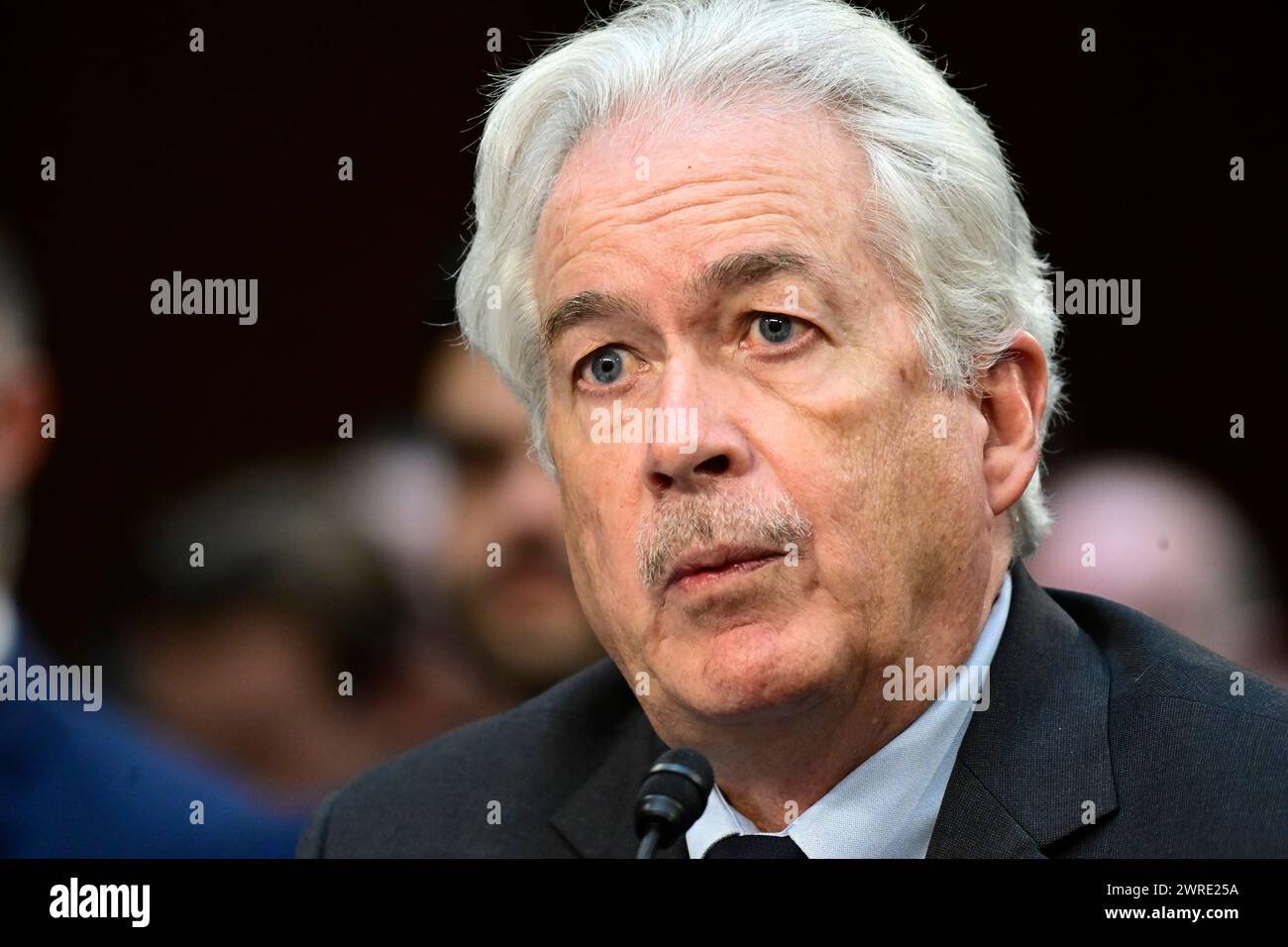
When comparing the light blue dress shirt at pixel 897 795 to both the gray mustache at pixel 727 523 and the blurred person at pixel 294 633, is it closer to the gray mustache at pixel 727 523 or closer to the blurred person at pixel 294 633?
the gray mustache at pixel 727 523

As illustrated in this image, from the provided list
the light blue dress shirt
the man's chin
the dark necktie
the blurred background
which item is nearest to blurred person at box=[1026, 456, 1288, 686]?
the blurred background

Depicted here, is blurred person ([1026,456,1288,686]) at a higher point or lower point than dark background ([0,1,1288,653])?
lower

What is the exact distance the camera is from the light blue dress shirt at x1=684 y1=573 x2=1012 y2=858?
2.44 metres

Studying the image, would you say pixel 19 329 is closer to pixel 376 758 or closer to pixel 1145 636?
pixel 376 758

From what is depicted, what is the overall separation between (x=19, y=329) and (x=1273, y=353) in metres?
3.36

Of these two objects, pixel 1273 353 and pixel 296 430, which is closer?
pixel 1273 353

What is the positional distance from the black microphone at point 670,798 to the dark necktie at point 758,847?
418 mm

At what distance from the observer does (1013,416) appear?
257cm

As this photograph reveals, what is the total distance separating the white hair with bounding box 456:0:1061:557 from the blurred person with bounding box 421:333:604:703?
42.6 inches

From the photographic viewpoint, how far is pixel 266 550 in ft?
13.7

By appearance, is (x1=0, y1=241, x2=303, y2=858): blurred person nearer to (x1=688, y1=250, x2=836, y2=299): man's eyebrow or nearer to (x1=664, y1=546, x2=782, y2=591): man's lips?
(x1=664, y1=546, x2=782, y2=591): man's lips
